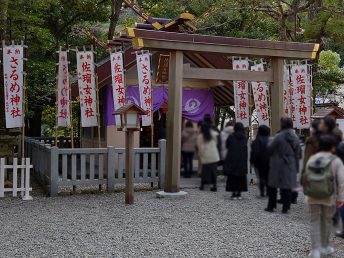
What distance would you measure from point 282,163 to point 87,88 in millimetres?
14001

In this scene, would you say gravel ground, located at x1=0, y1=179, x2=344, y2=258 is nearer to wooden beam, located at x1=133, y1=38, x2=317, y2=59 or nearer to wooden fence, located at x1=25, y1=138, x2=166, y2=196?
wooden fence, located at x1=25, y1=138, x2=166, y2=196

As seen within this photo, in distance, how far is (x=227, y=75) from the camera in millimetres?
3762

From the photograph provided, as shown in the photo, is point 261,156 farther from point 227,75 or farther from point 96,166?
point 96,166

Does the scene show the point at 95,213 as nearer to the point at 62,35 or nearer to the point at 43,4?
the point at 43,4

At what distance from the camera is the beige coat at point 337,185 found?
2066mm

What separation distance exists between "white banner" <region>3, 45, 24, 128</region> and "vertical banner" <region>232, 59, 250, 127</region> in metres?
12.6

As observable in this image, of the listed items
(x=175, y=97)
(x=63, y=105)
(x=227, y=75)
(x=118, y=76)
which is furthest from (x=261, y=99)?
(x=63, y=105)

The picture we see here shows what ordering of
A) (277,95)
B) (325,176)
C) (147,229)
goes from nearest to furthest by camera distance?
(325,176) < (277,95) < (147,229)

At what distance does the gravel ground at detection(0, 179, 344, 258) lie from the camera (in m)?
11.4

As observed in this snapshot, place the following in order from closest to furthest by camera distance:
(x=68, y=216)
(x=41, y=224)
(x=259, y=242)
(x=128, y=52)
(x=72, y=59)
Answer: (x=259, y=242), (x=41, y=224), (x=68, y=216), (x=128, y=52), (x=72, y=59)

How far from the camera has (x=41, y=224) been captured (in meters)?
13.6

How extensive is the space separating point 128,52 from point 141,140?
455 centimetres

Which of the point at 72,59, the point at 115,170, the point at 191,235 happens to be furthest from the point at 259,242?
the point at 72,59

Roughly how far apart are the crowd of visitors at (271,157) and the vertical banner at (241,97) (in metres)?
0.90
